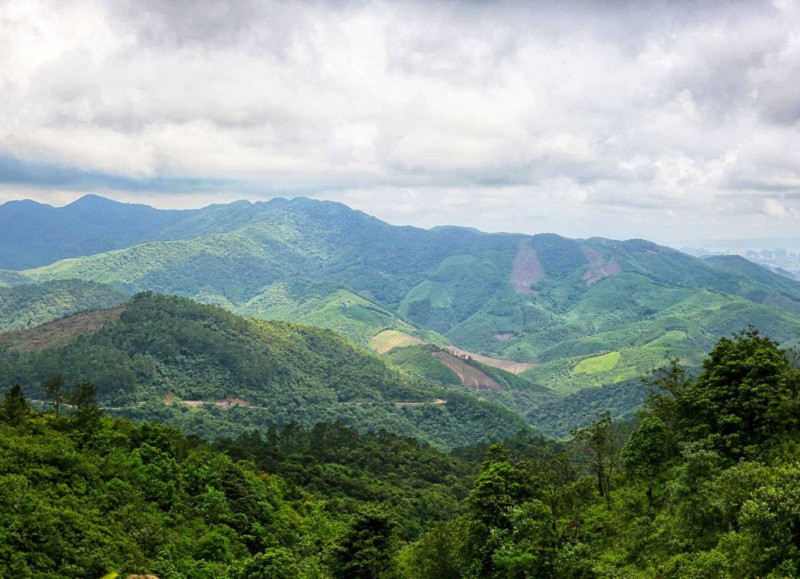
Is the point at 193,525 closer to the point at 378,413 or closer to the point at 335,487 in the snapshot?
the point at 335,487

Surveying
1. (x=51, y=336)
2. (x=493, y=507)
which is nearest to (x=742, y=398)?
(x=493, y=507)

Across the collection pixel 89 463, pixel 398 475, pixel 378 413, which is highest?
pixel 89 463

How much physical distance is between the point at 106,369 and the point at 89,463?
13373 centimetres

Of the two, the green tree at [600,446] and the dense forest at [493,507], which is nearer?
the dense forest at [493,507]

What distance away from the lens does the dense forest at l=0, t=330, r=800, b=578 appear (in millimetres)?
33562

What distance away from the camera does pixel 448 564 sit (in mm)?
41906

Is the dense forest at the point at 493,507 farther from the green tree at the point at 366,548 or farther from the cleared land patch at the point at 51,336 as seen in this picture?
the cleared land patch at the point at 51,336

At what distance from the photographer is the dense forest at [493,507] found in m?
33.6

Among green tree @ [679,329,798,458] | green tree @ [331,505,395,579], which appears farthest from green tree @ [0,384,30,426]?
green tree @ [679,329,798,458]

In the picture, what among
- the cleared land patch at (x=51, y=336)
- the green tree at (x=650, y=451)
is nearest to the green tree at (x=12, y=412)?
the green tree at (x=650, y=451)

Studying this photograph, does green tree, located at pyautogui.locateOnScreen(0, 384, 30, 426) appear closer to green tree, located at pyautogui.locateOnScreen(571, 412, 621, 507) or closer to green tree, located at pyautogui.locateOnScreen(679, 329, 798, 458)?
green tree, located at pyautogui.locateOnScreen(571, 412, 621, 507)

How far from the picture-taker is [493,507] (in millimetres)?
39219

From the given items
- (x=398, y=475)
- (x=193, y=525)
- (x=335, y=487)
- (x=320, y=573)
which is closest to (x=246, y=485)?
(x=193, y=525)

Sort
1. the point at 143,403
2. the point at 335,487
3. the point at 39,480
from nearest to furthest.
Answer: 1. the point at 39,480
2. the point at 335,487
3. the point at 143,403
